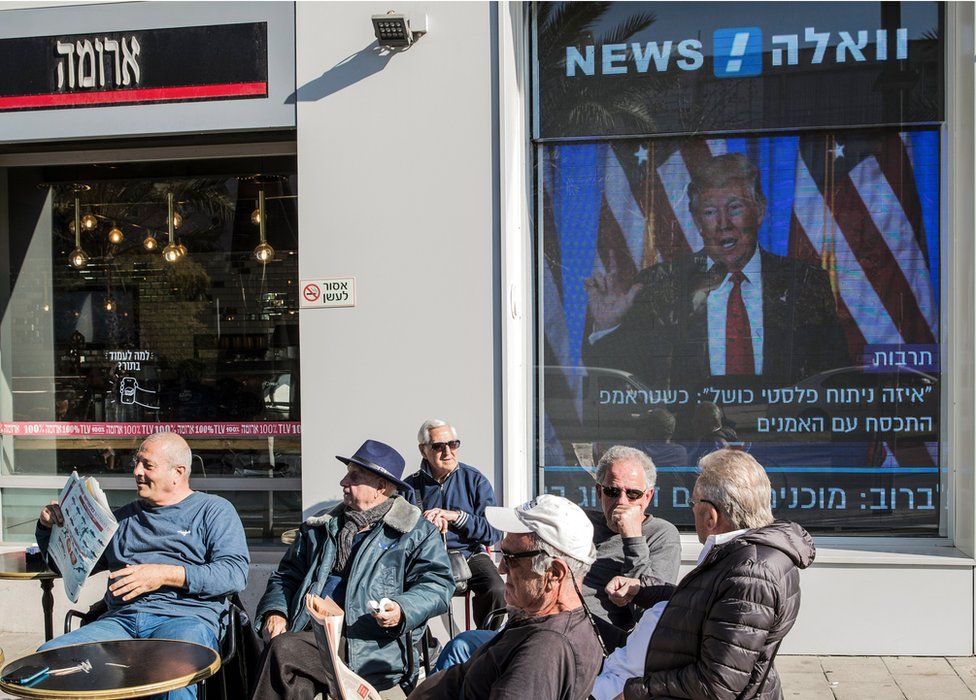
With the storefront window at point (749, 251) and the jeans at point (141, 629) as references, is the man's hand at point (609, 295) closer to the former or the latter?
the storefront window at point (749, 251)

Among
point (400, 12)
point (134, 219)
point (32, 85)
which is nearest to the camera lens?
point (400, 12)

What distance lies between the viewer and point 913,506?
5375 millimetres

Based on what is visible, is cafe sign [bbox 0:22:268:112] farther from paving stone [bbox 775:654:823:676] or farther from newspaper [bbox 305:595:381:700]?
paving stone [bbox 775:654:823:676]

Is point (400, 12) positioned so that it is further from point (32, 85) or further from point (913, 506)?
point (913, 506)

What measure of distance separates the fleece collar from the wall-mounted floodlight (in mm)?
2800

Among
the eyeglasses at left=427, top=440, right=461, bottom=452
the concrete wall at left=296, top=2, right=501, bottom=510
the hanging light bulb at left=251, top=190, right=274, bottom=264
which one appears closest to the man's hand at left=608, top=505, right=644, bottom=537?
the eyeglasses at left=427, top=440, right=461, bottom=452

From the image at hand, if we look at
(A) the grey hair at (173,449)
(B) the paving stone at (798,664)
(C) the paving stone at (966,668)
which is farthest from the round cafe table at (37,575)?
(C) the paving stone at (966,668)

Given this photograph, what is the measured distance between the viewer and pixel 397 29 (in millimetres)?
5203

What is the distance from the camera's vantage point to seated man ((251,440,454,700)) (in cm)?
353

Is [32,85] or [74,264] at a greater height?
[32,85]

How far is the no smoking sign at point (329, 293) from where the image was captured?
5414 millimetres

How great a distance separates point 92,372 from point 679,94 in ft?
14.6

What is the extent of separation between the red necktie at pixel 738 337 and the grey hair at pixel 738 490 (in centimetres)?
269

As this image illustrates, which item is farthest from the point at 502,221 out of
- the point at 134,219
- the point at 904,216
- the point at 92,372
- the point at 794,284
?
the point at 92,372
